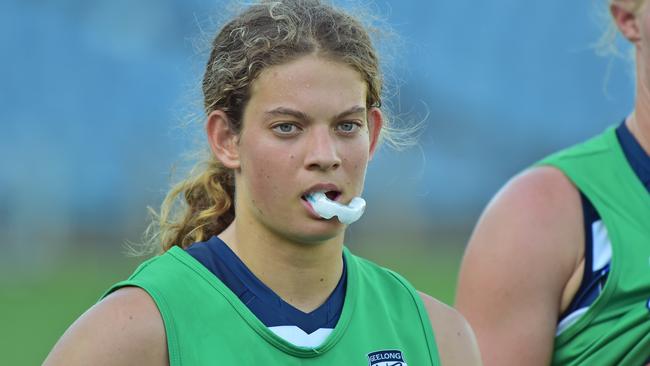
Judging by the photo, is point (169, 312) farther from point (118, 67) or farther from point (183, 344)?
point (118, 67)

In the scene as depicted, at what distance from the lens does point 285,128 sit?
252 centimetres

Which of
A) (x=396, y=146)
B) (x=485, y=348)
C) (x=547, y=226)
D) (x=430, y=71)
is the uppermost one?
(x=430, y=71)

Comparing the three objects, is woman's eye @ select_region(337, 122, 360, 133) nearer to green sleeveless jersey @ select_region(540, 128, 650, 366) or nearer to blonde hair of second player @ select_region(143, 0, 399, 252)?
blonde hair of second player @ select_region(143, 0, 399, 252)

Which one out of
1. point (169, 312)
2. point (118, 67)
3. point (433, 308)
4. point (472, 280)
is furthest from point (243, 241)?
point (118, 67)

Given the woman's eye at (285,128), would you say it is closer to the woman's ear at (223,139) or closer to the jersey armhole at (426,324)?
the woman's ear at (223,139)

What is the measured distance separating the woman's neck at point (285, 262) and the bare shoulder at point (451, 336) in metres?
0.28

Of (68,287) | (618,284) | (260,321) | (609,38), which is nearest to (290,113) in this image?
(260,321)

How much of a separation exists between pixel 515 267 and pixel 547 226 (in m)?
0.13

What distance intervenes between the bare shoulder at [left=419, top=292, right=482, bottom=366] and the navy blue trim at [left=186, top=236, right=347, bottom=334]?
0.80 ft

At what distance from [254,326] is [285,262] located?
0.18m

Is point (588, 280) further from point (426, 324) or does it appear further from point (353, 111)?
point (353, 111)

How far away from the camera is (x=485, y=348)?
311cm

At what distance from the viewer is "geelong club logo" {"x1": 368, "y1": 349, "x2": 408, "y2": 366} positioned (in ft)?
8.50

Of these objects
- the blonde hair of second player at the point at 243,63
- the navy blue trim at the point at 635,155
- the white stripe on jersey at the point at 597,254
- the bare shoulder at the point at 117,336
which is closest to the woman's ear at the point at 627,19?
the navy blue trim at the point at 635,155
